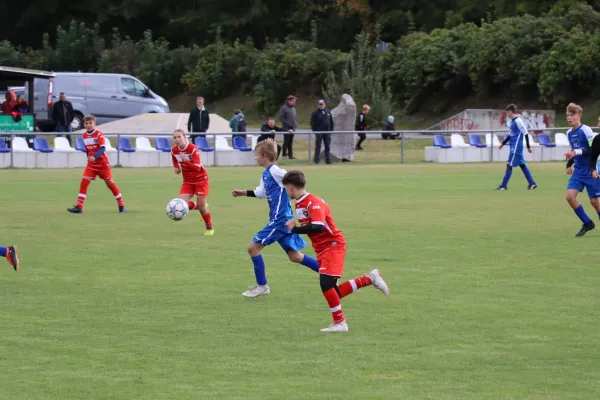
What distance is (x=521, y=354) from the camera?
8.09 meters

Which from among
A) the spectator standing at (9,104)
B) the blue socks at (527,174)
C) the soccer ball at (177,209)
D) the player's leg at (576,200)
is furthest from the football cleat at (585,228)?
the spectator standing at (9,104)

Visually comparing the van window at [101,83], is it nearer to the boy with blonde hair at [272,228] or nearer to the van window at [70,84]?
the van window at [70,84]

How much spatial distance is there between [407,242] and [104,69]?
4835 cm

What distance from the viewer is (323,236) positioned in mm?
9008

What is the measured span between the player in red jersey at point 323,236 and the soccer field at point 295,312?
262 mm

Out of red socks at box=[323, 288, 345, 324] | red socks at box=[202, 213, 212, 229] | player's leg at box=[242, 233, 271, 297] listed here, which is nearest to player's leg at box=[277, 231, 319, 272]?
player's leg at box=[242, 233, 271, 297]

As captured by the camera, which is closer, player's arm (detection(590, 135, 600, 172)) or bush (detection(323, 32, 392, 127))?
player's arm (detection(590, 135, 600, 172))

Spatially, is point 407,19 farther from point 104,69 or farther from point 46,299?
point 46,299

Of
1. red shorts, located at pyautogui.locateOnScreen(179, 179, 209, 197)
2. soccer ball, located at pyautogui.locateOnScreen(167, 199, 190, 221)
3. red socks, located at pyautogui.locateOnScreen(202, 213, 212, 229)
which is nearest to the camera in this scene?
soccer ball, located at pyautogui.locateOnScreen(167, 199, 190, 221)

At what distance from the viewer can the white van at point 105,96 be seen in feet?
144

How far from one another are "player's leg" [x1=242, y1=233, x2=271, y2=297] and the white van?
33.8 m

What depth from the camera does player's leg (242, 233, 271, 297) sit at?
10586 millimetres

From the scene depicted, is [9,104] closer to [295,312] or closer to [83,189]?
[83,189]

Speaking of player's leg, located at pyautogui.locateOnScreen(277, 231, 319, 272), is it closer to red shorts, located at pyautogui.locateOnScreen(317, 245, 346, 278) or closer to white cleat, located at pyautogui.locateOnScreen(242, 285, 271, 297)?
white cleat, located at pyautogui.locateOnScreen(242, 285, 271, 297)
